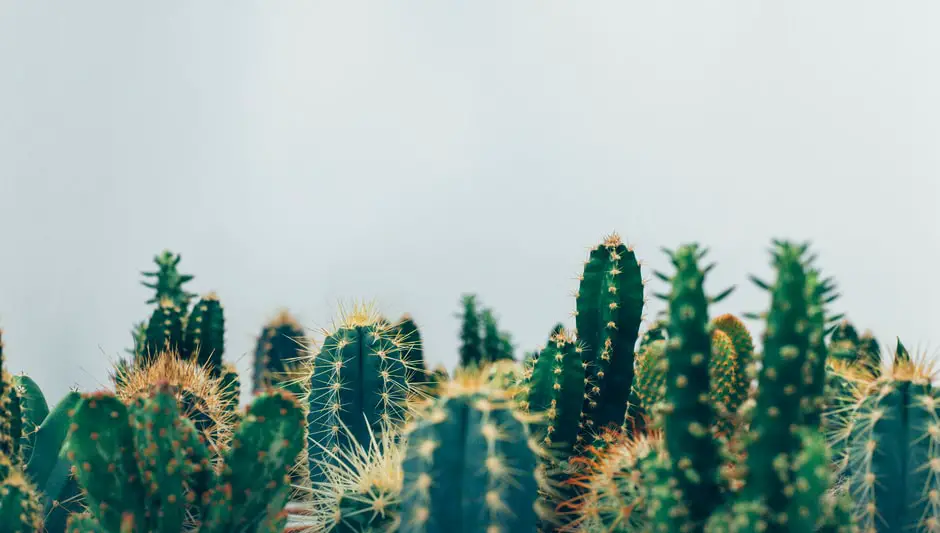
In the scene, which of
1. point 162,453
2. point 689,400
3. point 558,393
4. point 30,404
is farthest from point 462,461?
Answer: point 30,404

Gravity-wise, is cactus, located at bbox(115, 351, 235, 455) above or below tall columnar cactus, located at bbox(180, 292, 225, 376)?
below

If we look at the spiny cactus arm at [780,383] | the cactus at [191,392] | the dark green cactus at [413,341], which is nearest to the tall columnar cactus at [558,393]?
the spiny cactus arm at [780,383]

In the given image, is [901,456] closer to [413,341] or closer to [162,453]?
[162,453]

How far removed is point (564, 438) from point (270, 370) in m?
4.30

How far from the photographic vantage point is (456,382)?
356cm

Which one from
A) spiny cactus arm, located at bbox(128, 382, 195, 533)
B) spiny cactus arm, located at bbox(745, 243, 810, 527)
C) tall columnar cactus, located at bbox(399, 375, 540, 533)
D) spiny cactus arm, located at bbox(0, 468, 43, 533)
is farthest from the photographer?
spiny cactus arm, located at bbox(0, 468, 43, 533)

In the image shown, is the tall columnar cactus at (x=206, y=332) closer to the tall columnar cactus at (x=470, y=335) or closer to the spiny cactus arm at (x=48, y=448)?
the spiny cactus arm at (x=48, y=448)

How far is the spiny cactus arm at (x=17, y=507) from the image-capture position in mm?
3934

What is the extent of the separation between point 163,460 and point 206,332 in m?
3.08

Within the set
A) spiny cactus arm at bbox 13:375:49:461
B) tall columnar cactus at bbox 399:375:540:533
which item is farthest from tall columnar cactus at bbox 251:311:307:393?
tall columnar cactus at bbox 399:375:540:533

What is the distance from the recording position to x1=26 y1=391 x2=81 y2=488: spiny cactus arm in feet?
15.5

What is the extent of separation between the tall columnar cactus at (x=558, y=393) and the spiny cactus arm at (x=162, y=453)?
5.72ft

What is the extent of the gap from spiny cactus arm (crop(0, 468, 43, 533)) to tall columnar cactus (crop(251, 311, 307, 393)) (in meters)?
3.82

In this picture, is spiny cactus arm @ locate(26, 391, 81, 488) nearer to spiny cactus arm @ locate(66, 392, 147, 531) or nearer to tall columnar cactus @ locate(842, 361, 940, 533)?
spiny cactus arm @ locate(66, 392, 147, 531)
